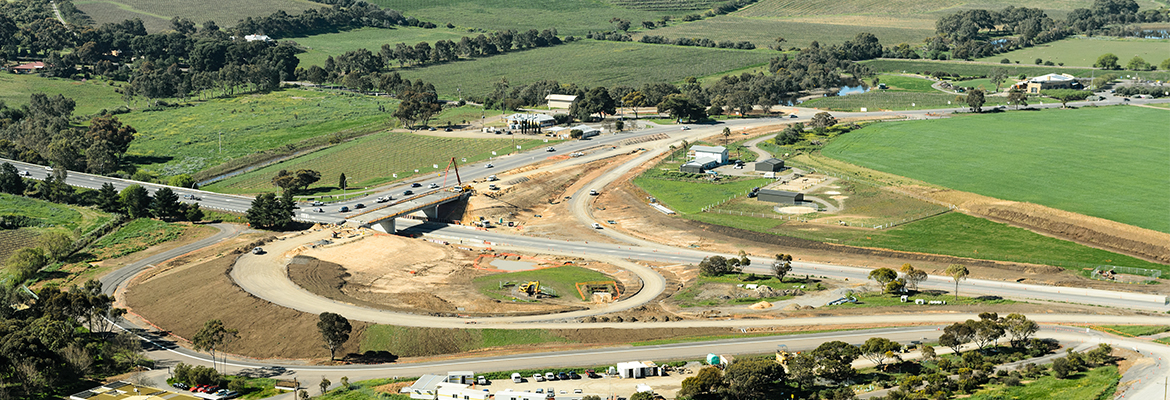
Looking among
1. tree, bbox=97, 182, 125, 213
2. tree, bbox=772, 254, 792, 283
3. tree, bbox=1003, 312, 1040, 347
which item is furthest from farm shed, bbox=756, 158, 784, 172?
tree, bbox=97, 182, 125, 213

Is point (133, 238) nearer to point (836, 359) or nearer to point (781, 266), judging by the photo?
point (781, 266)

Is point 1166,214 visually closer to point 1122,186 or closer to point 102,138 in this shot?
point 1122,186

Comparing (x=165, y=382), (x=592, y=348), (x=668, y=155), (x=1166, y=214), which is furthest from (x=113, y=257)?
(x=1166, y=214)

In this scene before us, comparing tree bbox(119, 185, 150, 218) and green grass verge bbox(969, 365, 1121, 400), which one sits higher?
tree bbox(119, 185, 150, 218)

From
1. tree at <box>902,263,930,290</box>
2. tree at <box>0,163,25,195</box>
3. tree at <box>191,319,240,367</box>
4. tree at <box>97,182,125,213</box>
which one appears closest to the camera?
tree at <box>191,319,240,367</box>

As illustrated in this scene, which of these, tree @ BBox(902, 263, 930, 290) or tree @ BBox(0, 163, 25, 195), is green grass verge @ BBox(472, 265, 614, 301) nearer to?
tree @ BBox(902, 263, 930, 290)

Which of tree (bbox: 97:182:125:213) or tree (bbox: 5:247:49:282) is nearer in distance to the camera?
tree (bbox: 5:247:49:282)

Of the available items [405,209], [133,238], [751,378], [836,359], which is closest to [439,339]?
[751,378]

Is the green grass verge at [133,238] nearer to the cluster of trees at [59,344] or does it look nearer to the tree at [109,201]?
the tree at [109,201]
